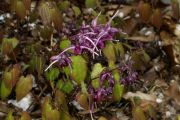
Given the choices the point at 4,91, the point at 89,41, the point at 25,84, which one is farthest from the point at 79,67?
the point at 4,91

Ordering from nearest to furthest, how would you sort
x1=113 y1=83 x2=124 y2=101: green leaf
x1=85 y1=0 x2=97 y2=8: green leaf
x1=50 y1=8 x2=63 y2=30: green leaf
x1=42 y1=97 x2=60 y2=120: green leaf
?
x1=42 y1=97 x2=60 y2=120: green leaf < x1=113 y1=83 x2=124 y2=101: green leaf < x1=50 y1=8 x2=63 y2=30: green leaf < x1=85 y1=0 x2=97 y2=8: green leaf

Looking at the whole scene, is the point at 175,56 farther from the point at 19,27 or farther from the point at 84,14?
the point at 19,27

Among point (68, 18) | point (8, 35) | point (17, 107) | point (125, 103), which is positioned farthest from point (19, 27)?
point (125, 103)

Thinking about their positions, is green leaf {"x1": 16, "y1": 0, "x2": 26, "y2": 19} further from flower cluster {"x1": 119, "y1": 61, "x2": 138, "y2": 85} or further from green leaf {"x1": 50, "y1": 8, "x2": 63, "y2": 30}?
flower cluster {"x1": 119, "y1": 61, "x2": 138, "y2": 85}

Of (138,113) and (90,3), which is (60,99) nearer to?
(138,113)

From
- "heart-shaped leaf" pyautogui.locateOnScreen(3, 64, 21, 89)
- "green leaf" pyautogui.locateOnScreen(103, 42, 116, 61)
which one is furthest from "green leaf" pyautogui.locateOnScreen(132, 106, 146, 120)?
"heart-shaped leaf" pyautogui.locateOnScreen(3, 64, 21, 89)

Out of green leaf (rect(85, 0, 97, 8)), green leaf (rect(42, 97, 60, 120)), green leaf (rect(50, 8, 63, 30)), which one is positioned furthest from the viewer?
green leaf (rect(85, 0, 97, 8))

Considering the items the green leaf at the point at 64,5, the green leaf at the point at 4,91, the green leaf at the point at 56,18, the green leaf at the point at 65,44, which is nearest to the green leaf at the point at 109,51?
the green leaf at the point at 65,44

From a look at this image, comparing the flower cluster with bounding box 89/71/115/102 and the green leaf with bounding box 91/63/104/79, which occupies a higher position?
the green leaf with bounding box 91/63/104/79
